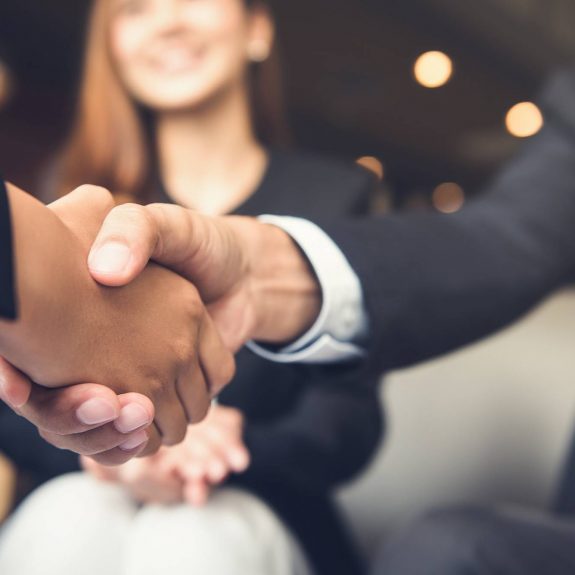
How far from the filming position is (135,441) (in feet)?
0.82

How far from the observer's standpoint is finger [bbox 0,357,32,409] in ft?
0.68

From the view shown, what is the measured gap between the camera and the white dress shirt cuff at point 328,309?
A: 0.35 metres

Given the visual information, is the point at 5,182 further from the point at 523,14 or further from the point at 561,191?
the point at 523,14

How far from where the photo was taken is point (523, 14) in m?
2.54

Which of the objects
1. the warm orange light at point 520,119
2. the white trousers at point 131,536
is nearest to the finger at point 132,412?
Result: the white trousers at point 131,536

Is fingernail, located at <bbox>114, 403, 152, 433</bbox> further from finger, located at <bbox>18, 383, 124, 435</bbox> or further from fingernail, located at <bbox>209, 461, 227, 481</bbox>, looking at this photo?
fingernail, located at <bbox>209, 461, 227, 481</bbox>

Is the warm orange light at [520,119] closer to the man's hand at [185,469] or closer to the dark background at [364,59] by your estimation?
the dark background at [364,59]

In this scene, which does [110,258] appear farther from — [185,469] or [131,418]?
[185,469]

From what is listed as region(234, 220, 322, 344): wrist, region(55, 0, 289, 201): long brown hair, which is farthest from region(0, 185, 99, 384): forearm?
region(55, 0, 289, 201): long brown hair

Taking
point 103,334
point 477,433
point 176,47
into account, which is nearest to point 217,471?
point 103,334

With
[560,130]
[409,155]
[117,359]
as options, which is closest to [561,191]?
[560,130]

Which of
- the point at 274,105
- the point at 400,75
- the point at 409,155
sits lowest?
the point at 409,155

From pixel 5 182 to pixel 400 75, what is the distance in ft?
10.1

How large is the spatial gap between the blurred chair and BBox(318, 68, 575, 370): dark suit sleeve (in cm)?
27
